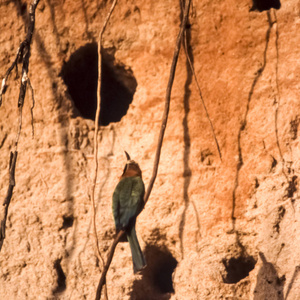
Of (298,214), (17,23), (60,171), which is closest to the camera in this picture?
(298,214)

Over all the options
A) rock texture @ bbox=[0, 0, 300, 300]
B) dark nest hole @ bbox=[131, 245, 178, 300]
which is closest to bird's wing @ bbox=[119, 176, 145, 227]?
rock texture @ bbox=[0, 0, 300, 300]

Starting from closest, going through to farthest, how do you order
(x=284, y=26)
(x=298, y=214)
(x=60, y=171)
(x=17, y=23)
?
(x=298, y=214) < (x=284, y=26) < (x=60, y=171) < (x=17, y=23)

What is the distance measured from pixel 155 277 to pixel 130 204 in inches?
17.4

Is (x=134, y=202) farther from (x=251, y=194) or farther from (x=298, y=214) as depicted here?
(x=298, y=214)

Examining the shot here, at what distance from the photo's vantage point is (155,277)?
3.20 meters

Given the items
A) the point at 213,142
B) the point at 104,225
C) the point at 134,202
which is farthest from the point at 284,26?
the point at 104,225

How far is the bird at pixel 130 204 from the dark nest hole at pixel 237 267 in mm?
405

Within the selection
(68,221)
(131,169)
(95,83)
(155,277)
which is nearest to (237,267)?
(155,277)

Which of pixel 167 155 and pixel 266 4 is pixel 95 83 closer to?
pixel 167 155

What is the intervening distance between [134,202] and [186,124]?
1.63 feet

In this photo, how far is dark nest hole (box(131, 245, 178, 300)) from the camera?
10.2ft

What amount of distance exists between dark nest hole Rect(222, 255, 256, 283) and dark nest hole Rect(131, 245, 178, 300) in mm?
306

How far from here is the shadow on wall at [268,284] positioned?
284 cm

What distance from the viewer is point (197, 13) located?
3.31 metres
